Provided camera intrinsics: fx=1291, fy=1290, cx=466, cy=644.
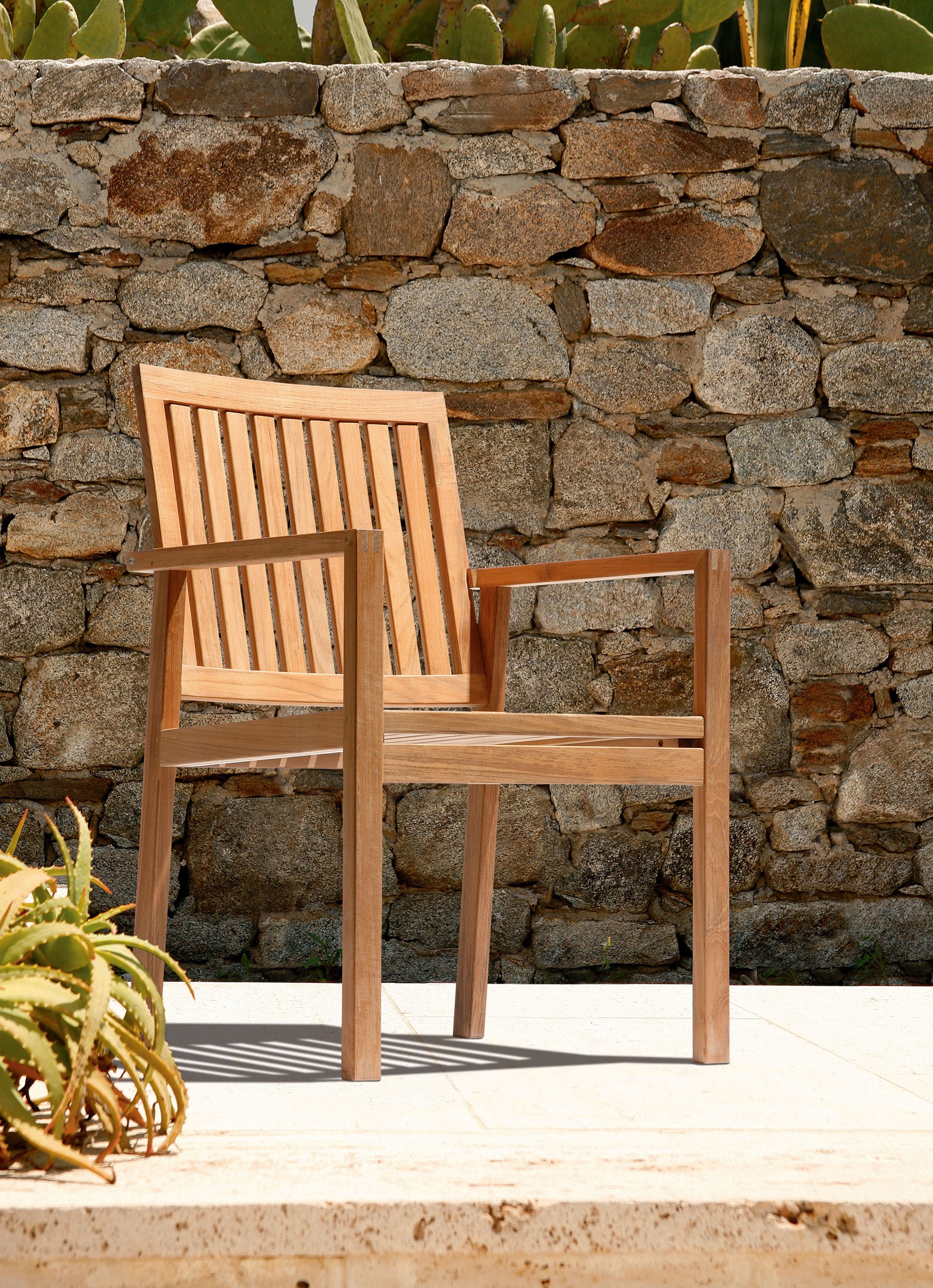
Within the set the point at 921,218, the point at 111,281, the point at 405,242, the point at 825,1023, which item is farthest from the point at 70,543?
the point at 921,218

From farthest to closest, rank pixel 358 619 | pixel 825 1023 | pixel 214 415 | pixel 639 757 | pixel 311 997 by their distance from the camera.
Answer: pixel 311 997 < pixel 825 1023 < pixel 214 415 < pixel 639 757 < pixel 358 619

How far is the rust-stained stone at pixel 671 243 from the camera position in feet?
9.40

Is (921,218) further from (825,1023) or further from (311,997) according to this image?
(311,997)

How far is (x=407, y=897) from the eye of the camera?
2.75 metres

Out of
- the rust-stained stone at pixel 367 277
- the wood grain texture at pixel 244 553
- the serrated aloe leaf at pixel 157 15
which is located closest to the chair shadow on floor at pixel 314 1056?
the wood grain texture at pixel 244 553

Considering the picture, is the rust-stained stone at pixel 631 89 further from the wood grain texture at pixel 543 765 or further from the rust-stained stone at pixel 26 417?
the wood grain texture at pixel 543 765

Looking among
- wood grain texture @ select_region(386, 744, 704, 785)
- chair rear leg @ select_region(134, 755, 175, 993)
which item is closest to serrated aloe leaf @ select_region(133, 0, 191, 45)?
chair rear leg @ select_region(134, 755, 175, 993)

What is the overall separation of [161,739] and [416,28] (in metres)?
2.28

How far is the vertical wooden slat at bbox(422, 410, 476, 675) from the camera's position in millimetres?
1982

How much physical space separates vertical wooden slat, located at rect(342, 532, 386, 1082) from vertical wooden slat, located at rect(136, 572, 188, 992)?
0.34 meters

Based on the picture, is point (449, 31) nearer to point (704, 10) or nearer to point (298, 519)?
point (704, 10)

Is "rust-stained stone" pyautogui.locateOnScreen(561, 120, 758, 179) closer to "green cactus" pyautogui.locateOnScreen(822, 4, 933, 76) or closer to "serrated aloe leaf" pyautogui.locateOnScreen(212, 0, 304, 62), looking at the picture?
"green cactus" pyautogui.locateOnScreen(822, 4, 933, 76)

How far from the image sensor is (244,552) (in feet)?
5.00

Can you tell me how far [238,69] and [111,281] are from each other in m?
0.54
